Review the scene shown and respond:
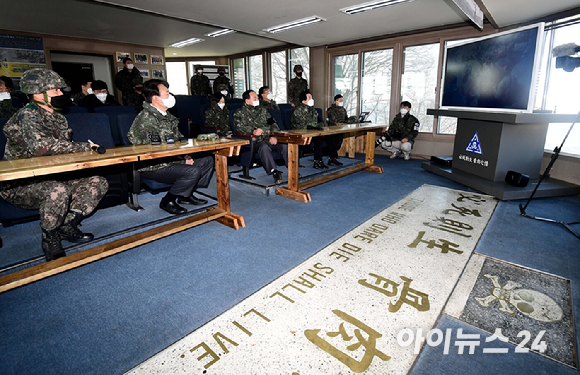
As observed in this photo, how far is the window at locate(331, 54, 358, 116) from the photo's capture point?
6.88m

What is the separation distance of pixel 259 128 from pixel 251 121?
14 cm

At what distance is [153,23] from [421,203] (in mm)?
5747

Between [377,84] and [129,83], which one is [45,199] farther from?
[377,84]

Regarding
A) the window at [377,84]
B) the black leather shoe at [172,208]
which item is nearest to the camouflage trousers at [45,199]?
the black leather shoe at [172,208]

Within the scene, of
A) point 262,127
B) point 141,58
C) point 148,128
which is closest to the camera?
point 148,128

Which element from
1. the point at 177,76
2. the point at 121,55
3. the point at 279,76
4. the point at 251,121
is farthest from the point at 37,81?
the point at 177,76

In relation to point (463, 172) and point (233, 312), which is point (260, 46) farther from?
point (233, 312)

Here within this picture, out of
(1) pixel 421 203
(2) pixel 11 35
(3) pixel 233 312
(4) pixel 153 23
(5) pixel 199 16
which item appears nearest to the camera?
(3) pixel 233 312

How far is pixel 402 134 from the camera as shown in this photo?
5.79m

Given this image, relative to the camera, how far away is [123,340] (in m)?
1.45

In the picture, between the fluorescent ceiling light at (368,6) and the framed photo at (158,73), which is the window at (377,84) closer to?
the fluorescent ceiling light at (368,6)

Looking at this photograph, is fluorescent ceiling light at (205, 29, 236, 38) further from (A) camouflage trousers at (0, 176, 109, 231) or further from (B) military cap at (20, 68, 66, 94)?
(A) camouflage trousers at (0, 176, 109, 231)

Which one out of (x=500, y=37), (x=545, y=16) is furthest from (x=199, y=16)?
(x=545, y=16)

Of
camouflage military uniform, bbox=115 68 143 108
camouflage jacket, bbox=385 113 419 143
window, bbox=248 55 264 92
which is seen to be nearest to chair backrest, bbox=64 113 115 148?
camouflage military uniform, bbox=115 68 143 108
